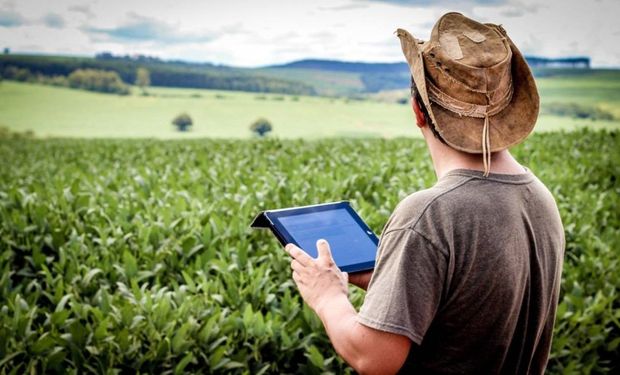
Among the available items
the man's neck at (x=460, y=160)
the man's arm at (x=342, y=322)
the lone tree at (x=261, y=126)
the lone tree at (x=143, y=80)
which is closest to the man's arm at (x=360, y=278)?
the man's arm at (x=342, y=322)

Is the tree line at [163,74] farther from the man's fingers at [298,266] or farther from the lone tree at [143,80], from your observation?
the man's fingers at [298,266]

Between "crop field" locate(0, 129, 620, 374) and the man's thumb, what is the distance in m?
1.37

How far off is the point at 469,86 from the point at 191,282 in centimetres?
260

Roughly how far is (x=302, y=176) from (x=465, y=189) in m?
6.74

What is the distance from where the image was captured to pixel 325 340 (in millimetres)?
3758

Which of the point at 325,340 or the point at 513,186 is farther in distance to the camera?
the point at 325,340

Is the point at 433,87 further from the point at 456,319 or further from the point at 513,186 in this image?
the point at 456,319

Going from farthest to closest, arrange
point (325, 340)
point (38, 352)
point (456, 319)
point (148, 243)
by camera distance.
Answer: point (148, 243) → point (325, 340) → point (38, 352) → point (456, 319)

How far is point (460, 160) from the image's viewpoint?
2.13 metres

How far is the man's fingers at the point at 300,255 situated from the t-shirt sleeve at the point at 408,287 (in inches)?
13.4

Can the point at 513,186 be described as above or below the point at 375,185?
above

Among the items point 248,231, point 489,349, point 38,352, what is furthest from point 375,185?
point 489,349

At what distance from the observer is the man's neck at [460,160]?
2.13 metres

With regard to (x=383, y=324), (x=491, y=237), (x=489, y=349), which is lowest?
(x=489, y=349)
